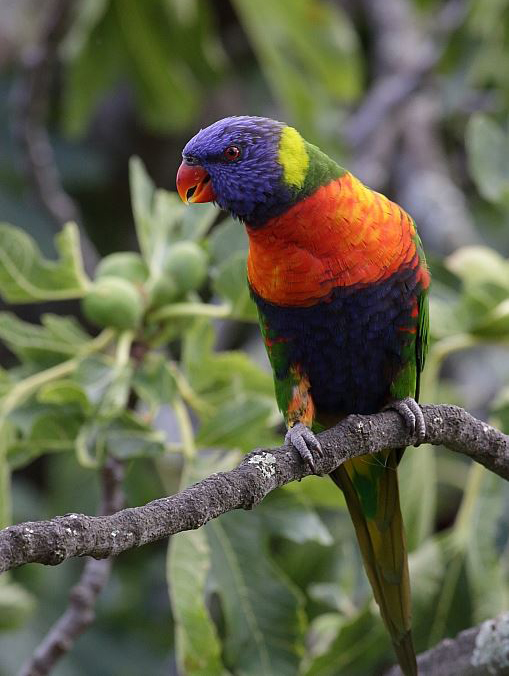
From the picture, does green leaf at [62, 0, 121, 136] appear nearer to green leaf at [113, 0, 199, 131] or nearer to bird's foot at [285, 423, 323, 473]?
green leaf at [113, 0, 199, 131]

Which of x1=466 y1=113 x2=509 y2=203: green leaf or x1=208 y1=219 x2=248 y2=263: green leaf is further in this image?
x1=466 y1=113 x2=509 y2=203: green leaf

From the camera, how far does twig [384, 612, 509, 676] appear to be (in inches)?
73.7

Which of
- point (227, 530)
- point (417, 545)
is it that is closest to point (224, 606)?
point (227, 530)

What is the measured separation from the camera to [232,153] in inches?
82.2

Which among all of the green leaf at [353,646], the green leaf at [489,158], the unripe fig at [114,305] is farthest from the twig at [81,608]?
the green leaf at [489,158]

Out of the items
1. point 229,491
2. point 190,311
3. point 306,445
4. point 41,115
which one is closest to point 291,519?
point 190,311

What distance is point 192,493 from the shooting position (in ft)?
4.40

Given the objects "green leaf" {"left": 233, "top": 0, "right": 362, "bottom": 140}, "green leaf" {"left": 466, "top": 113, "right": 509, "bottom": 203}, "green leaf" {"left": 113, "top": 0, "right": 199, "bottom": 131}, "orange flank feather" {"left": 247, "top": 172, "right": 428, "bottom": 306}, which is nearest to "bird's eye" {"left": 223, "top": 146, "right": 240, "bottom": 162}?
"orange flank feather" {"left": 247, "top": 172, "right": 428, "bottom": 306}

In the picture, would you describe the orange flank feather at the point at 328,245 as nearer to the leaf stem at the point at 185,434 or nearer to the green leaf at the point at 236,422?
the green leaf at the point at 236,422

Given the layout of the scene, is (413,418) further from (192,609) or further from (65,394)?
(65,394)

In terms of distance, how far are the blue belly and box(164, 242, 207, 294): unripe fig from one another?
206 mm

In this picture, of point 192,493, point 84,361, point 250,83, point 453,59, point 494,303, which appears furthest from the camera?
point 250,83

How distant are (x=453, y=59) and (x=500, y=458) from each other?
2.75 metres

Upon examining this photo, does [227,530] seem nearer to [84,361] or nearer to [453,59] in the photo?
[84,361]
